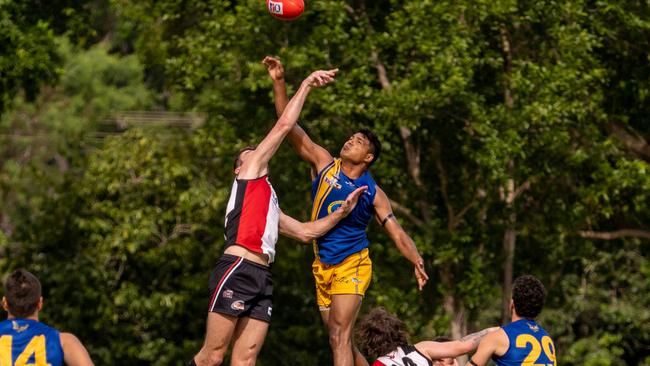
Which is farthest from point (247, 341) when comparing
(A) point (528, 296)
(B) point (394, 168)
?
(B) point (394, 168)

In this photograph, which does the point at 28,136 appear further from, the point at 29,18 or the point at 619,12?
the point at 619,12

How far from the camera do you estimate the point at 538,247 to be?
21.8 metres

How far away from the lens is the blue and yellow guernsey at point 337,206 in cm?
1008

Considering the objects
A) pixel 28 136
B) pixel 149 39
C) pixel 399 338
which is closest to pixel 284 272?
pixel 149 39

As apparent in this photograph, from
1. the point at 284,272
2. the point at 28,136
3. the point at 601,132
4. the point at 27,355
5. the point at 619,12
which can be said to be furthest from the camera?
the point at 28,136

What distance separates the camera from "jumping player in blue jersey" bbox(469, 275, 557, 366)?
27.5 feet

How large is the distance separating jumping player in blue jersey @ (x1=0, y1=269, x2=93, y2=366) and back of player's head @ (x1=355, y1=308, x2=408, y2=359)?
2.37m

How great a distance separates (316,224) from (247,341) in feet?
4.12

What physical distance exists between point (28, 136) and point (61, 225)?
21064 mm

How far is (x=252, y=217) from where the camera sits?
29.9 feet

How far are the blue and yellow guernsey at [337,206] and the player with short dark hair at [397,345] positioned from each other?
124 cm

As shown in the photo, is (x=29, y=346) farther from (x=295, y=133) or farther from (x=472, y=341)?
(x=295, y=133)

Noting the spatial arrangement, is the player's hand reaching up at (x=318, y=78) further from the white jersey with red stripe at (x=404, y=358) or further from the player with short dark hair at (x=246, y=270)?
the white jersey with red stripe at (x=404, y=358)

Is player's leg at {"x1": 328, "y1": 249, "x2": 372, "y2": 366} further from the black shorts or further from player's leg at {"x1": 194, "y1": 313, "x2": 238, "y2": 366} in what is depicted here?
player's leg at {"x1": 194, "y1": 313, "x2": 238, "y2": 366}
